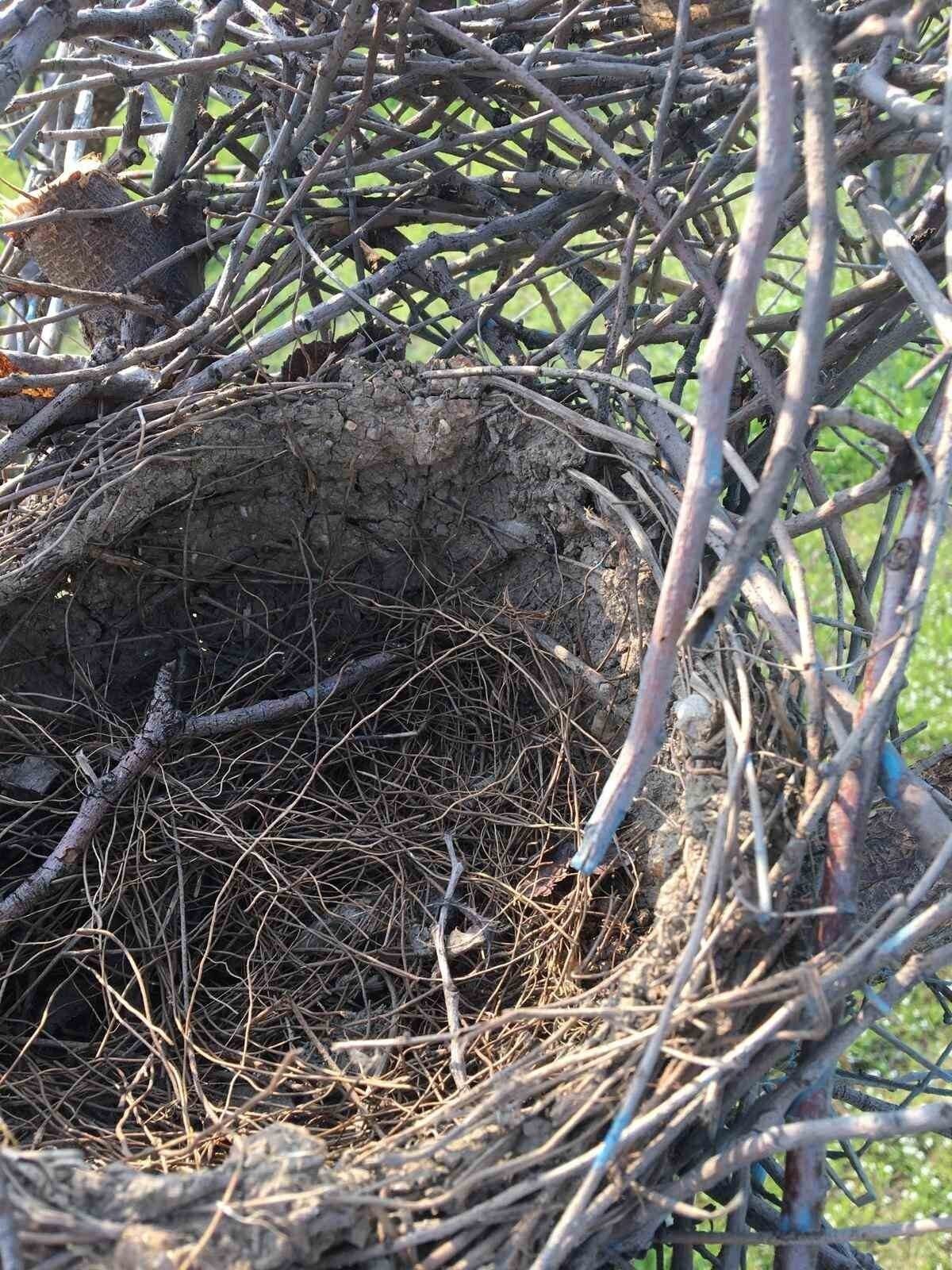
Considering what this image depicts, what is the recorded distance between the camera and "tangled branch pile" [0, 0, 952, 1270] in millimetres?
1171

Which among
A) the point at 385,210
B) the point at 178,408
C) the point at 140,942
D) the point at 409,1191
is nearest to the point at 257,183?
the point at 385,210

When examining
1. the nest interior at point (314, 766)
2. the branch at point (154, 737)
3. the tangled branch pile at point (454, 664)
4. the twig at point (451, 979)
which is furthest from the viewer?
the branch at point (154, 737)

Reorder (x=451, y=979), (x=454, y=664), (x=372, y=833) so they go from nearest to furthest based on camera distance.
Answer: (x=451, y=979) < (x=372, y=833) < (x=454, y=664)

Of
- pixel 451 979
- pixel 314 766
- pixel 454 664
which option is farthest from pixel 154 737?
pixel 451 979

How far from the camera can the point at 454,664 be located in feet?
6.73

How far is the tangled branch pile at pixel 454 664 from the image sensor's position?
117 centimetres

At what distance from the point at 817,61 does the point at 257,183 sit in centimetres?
123

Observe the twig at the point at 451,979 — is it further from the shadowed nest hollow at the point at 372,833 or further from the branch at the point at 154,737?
the branch at the point at 154,737

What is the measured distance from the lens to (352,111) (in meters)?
1.86

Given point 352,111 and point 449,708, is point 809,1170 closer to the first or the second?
point 449,708

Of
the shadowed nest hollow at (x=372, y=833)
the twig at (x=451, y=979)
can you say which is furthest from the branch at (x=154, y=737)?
the twig at (x=451, y=979)

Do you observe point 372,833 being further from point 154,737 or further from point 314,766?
point 154,737

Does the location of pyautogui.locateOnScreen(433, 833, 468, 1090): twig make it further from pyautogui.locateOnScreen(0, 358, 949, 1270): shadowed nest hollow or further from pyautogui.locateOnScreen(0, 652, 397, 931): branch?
pyautogui.locateOnScreen(0, 652, 397, 931): branch

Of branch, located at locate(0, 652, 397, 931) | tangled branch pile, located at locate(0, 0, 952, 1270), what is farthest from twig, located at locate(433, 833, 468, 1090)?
branch, located at locate(0, 652, 397, 931)
